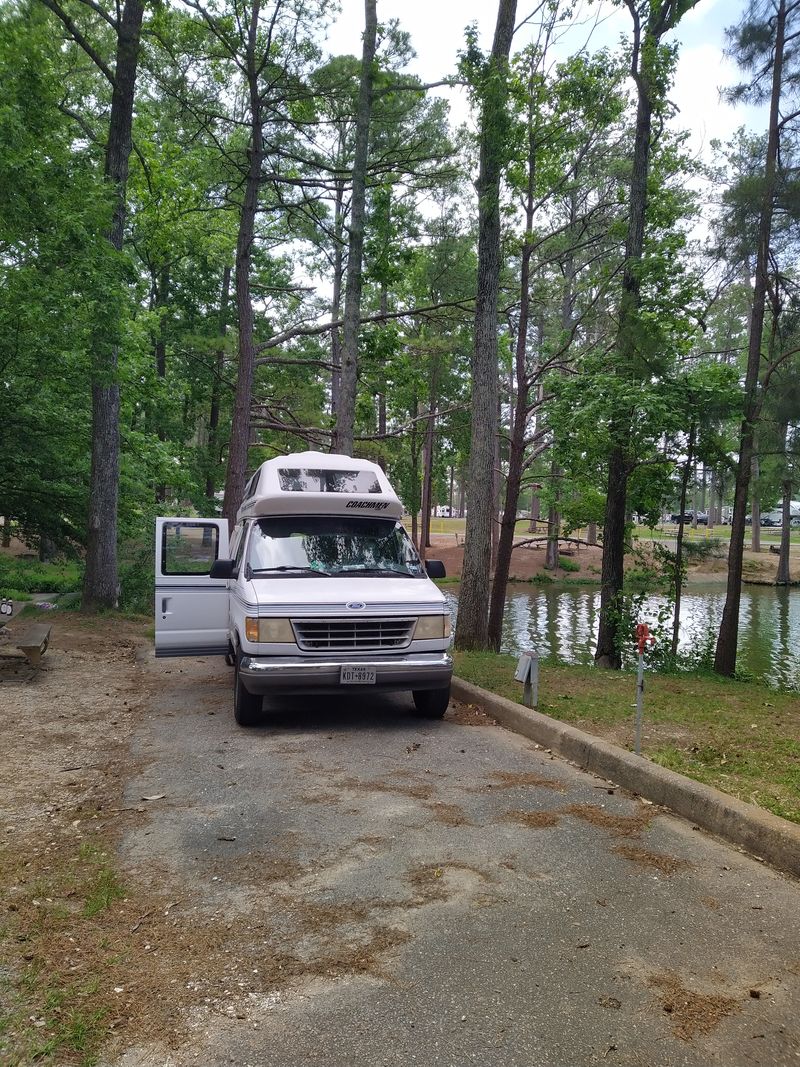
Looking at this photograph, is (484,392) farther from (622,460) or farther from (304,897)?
(304,897)

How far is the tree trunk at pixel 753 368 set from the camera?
1275cm

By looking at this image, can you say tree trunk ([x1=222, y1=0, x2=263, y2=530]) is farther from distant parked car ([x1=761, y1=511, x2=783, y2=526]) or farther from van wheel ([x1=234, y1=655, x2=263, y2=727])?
distant parked car ([x1=761, y1=511, x2=783, y2=526])

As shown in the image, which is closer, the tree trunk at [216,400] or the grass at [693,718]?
the grass at [693,718]

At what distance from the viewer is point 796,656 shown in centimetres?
1892

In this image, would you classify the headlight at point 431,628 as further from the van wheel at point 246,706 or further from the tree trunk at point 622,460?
the tree trunk at point 622,460

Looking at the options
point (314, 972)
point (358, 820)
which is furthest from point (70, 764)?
point (314, 972)

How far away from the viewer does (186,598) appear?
976cm

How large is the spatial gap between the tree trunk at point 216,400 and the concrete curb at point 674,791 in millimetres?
23161

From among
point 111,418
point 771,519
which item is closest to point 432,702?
point 111,418

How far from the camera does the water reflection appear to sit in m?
18.1

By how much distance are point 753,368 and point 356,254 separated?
25.2 ft

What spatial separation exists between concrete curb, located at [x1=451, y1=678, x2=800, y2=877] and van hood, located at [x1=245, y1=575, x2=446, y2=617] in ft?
4.77

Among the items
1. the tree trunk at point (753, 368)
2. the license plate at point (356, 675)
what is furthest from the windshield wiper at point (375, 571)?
the tree trunk at point (753, 368)

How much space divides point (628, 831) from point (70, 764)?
435cm
